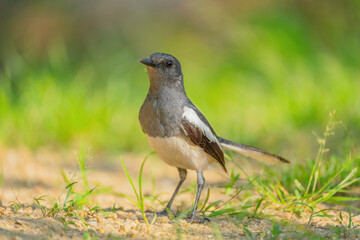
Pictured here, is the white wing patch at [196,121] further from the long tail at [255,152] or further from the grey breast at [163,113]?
the long tail at [255,152]

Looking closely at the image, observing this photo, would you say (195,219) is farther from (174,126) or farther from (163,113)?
(163,113)

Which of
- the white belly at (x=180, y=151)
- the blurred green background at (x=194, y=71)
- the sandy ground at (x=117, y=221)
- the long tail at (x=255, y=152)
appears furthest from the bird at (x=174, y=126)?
the blurred green background at (x=194, y=71)

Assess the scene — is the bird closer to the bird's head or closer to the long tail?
the bird's head

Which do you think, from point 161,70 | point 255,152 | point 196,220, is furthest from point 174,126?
point 255,152

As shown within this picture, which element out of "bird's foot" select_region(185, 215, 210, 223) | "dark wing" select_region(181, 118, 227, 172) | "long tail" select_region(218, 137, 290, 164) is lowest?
"bird's foot" select_region(185, 215, 210, 223)

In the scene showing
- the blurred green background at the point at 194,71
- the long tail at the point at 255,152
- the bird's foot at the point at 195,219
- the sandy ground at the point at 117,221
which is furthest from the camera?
the blurred green background at the point at 194,71

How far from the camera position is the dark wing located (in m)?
3.62

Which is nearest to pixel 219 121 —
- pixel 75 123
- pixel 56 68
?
pixel 75 123

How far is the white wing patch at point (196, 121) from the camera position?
3.67 meters

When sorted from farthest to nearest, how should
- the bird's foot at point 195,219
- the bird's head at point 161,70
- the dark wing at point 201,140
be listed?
the bird's head at point 161,70
the dark wing at point 201,140
the bird's foot at point 195,219

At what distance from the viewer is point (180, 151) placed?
3.60 meters

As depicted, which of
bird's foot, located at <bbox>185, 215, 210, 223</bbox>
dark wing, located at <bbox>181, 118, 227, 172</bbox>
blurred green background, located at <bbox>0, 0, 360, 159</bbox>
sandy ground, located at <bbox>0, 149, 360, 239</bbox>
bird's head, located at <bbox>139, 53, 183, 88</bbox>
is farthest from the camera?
blurred green background, located at <bbox>0, 0, 360, 159</bbox>

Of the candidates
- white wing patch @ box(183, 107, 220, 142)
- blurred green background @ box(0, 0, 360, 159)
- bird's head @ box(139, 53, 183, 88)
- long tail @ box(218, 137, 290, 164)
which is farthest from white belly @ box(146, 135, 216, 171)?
blurred green background @ box(0, 0, 360, 159)

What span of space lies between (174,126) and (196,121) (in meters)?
0.21
